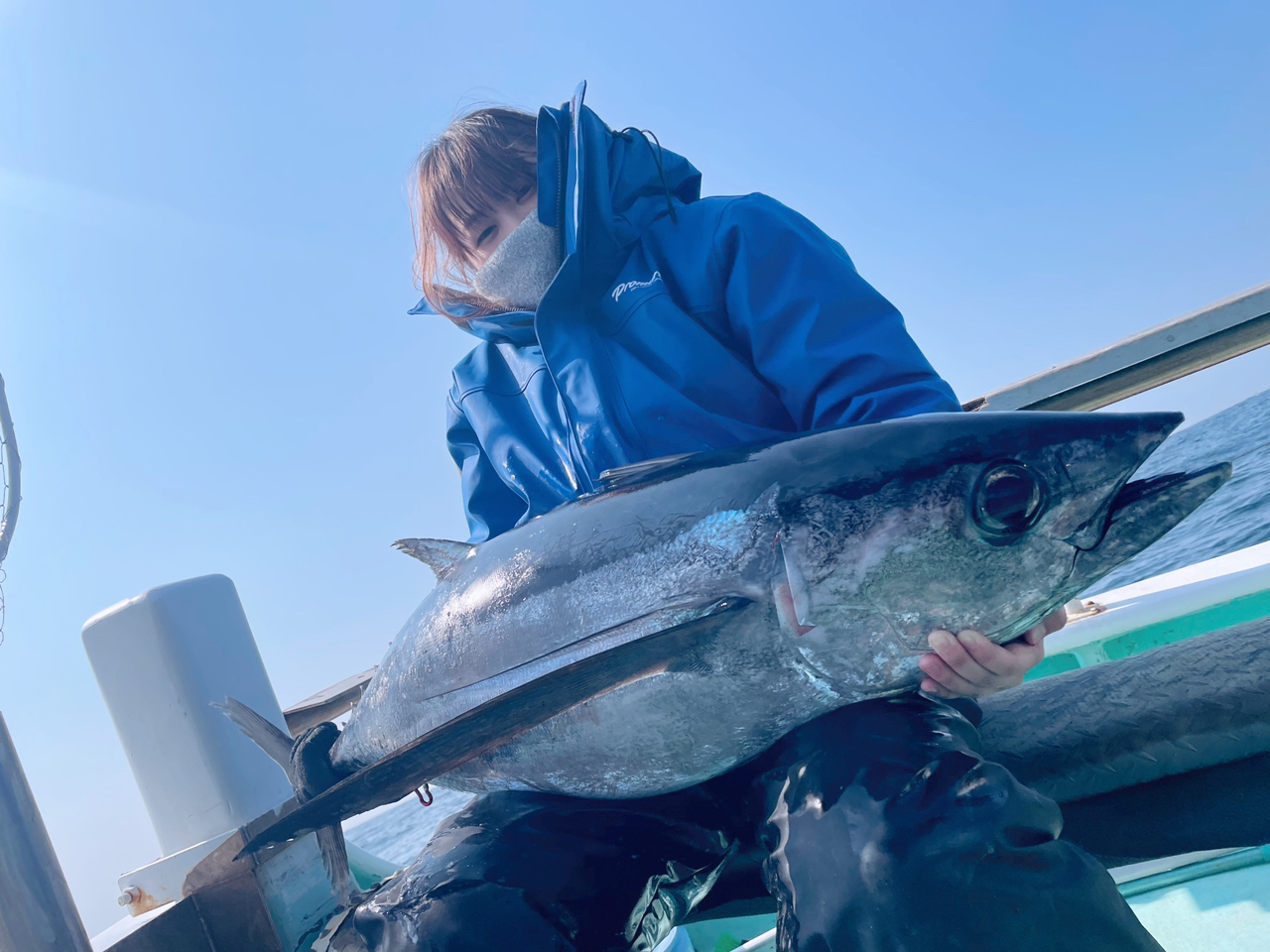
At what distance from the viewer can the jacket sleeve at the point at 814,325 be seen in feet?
5.51

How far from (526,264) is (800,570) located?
4.77 ft

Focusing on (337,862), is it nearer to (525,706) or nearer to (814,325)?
(525,706)

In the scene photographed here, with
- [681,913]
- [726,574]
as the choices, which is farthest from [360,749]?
[726,574]

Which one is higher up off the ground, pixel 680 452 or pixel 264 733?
pixel 680 452

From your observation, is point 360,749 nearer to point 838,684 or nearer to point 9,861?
point 9,861

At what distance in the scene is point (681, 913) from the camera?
154 centimetres

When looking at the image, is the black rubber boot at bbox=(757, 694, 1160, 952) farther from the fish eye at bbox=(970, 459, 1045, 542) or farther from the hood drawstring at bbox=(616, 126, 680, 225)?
the hood drawstring at bbox=(616, 126, 680, 225)

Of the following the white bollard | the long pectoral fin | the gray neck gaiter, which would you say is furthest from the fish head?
the white bollard

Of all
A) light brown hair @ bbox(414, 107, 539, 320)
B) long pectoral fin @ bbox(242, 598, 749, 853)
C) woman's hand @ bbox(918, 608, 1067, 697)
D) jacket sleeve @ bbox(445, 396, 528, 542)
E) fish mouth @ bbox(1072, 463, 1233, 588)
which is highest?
light brown hair @ bbox(414, 107, 539, 320)

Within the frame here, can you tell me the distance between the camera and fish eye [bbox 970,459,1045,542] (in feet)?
4.20

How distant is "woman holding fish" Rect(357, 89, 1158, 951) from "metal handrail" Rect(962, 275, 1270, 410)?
1597 mm

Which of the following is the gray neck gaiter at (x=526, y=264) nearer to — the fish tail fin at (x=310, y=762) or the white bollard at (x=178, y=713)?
the fish tail fin at (x=310, y=762)

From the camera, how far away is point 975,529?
1294 millimetres

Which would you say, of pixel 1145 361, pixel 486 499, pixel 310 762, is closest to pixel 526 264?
pixel 486 499
